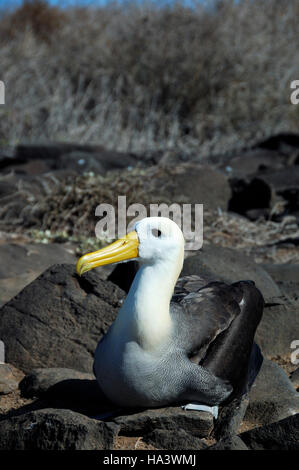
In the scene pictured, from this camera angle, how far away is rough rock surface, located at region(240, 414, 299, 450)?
2982mm

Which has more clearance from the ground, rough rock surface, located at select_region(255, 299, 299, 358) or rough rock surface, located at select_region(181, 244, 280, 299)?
rough rock surface, located at select_region(181, 244, 280, 299)

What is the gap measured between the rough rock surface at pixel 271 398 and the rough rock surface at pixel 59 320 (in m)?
1.00

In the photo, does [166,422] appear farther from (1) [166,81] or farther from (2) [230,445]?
(1) [166,81]

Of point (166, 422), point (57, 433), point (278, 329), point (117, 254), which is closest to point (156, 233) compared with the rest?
point (117, 254)

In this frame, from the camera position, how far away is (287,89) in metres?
14.3

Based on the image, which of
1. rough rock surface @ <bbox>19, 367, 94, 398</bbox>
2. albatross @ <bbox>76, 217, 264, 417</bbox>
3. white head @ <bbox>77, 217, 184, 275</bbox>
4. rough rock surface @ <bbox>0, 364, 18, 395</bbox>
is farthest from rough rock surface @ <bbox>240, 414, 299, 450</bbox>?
rough rock surface @ <bbox>0, 364, 18, 395</bbox>

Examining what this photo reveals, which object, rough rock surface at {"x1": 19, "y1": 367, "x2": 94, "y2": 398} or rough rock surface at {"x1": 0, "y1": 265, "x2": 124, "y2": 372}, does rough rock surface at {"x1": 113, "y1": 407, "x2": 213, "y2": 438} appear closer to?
rough rock surface at {"x1": 19, "y1": 367, "x2": 94, "y2": 398}

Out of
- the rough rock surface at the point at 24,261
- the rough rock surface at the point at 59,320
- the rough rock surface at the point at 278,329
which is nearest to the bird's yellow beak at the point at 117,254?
the rough rock surface at the point at 59,320

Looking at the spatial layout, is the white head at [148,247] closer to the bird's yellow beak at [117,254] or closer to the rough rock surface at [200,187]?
the bird's yellow beak at [117,254]

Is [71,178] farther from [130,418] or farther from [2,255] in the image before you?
[130,418]

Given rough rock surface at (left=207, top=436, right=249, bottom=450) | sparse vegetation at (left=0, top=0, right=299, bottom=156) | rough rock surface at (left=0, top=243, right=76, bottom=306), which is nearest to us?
rough rock surface at (left=207, top=436, right=249, bottom=450)

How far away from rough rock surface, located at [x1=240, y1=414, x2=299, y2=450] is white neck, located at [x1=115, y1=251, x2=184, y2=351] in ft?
2.00

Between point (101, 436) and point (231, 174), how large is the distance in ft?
24.1

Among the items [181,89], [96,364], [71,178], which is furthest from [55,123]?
[96,364]
